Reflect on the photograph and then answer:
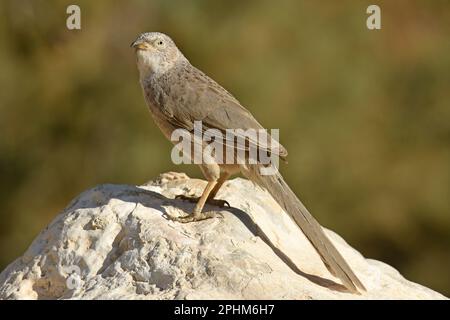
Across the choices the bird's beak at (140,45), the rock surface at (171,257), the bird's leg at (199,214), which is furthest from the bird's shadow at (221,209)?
the bird's beak at (140,45)

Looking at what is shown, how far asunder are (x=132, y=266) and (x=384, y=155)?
9.65 m

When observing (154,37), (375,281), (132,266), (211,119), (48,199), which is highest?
(154,37)

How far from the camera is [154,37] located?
277 inches

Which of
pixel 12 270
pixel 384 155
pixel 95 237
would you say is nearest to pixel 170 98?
pixel 95 237

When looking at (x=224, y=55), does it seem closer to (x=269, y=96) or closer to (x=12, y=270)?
(x=269, y=96)

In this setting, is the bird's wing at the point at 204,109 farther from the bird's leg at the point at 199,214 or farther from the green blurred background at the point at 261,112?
the green blurred background at the point at 261,112

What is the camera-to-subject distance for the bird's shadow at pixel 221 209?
6.02 meters

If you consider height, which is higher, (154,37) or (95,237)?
(154,37)

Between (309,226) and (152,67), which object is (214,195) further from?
(152,67)

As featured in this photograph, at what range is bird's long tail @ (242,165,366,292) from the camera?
19.6 ft

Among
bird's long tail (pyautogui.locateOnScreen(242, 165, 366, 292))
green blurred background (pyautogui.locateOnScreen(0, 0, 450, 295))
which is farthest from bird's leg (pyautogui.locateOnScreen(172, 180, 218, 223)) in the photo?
green blurred background (pyautogui.locateOnScreen(0, 0, 450, 295))

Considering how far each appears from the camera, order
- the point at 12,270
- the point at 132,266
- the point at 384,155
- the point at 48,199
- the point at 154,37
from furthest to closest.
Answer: the point at 384,155 → the point at 48,199 → the point at 154,37 → the point at 12,270 → the point at 132,266

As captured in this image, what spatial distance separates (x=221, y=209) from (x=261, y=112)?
744 cm

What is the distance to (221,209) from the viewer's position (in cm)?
647
